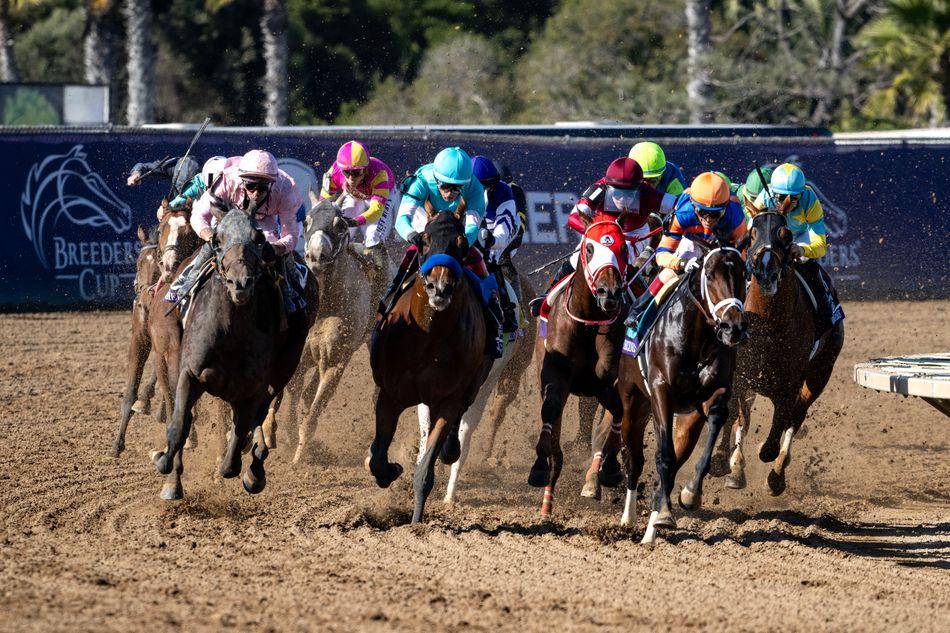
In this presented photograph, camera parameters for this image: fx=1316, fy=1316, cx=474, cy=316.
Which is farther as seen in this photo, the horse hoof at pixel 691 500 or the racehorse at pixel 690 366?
the horse hoof at pixel 691 500

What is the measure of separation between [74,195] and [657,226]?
1001cm

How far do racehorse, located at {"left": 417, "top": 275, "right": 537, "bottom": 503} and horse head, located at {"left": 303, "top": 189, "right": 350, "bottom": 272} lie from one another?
1.45m

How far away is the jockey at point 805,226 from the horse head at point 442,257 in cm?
266

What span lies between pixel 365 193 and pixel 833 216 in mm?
10330

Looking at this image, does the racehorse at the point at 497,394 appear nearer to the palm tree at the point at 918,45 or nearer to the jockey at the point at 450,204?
the jockey at the point at 450,204

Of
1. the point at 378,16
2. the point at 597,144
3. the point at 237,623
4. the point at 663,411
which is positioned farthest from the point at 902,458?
the point at 378,16

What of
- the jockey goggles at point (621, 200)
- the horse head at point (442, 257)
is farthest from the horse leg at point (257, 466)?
the jockey goggles at point (621, 200)

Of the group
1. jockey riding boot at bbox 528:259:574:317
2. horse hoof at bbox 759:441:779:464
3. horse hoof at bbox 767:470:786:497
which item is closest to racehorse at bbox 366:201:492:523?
jockey riding boot at bbox 528:259:574:317

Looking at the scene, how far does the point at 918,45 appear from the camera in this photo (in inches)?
1021

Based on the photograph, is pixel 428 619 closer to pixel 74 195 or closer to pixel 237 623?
pixel 237 623

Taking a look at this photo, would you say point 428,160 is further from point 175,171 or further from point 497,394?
point 175,171

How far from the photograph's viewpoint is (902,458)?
35.9 ft

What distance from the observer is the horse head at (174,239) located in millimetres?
9055

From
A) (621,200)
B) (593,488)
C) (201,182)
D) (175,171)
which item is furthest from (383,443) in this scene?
(175,171)
